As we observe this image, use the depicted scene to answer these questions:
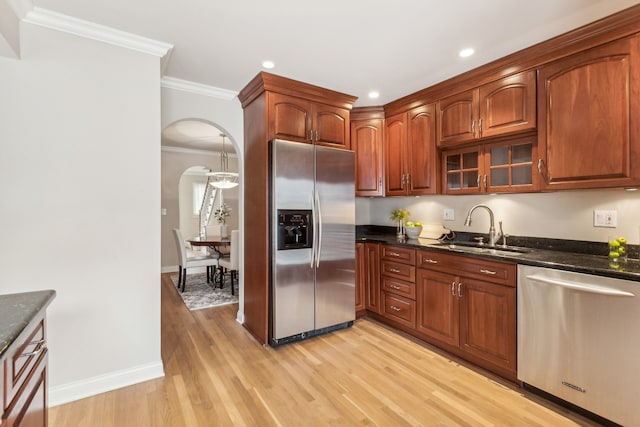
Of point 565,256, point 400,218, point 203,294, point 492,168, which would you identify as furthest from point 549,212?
point 203,294

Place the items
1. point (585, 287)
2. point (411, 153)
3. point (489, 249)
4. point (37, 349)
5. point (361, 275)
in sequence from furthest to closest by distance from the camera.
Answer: point (361, 275) < point (411, 153) < point (489, 249) < point (585, 287) < point (37, 349)

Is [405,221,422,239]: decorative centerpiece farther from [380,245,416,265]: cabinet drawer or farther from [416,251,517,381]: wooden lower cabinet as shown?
[416,251,517,381]: wooden lower cabinet

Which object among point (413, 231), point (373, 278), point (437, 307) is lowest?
point (437, 307)

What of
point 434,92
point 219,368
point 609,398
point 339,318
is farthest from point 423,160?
point 219,368

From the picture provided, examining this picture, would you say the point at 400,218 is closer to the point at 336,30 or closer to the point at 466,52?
the point at 466,52

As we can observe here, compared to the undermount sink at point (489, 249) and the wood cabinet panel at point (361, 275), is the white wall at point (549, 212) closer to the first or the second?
the undermount sink at point (489, 249)

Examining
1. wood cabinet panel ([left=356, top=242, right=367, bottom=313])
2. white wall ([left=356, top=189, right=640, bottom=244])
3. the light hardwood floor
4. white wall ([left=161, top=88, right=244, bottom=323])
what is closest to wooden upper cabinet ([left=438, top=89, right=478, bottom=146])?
white wall ([left=356, top=189, right=640, bottom=244])

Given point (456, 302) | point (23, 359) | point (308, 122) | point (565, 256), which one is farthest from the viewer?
point (308, 122)

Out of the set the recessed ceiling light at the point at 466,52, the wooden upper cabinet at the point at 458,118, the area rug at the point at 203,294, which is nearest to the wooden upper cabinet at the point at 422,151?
the wooden upper cabinet at the point at 458,118

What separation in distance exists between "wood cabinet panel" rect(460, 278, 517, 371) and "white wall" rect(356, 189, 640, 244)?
77 centimetres

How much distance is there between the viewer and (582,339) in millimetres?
1803

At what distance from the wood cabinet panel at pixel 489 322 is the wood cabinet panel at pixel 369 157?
1533mm

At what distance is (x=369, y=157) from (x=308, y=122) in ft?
3.13

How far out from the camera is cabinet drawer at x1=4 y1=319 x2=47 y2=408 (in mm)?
899
